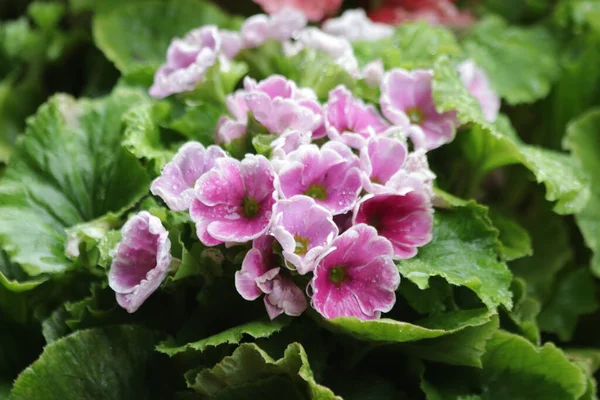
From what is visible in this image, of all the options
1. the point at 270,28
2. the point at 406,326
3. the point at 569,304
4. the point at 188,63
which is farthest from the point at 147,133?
the point at 569,304

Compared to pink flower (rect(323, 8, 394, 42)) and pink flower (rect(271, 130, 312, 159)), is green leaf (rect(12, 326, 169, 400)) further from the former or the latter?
pink flower (rect(323, 8, 394, 42))

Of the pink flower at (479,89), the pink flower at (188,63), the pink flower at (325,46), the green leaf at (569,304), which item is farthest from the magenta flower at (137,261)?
the green leaf at (569,304)

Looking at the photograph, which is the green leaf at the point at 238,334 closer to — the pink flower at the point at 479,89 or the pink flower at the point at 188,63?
the pink flower at the point at 188,63

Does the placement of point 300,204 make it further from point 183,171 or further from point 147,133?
point 147,133

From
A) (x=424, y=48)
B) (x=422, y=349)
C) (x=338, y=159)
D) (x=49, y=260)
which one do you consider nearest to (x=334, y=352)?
(x=422, y=349)

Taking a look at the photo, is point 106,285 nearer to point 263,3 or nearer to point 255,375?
point 255,375

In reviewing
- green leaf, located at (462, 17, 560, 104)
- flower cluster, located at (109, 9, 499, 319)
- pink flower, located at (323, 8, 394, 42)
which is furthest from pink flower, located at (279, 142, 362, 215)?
green leaf, located at (462, 17, 560, 104)
